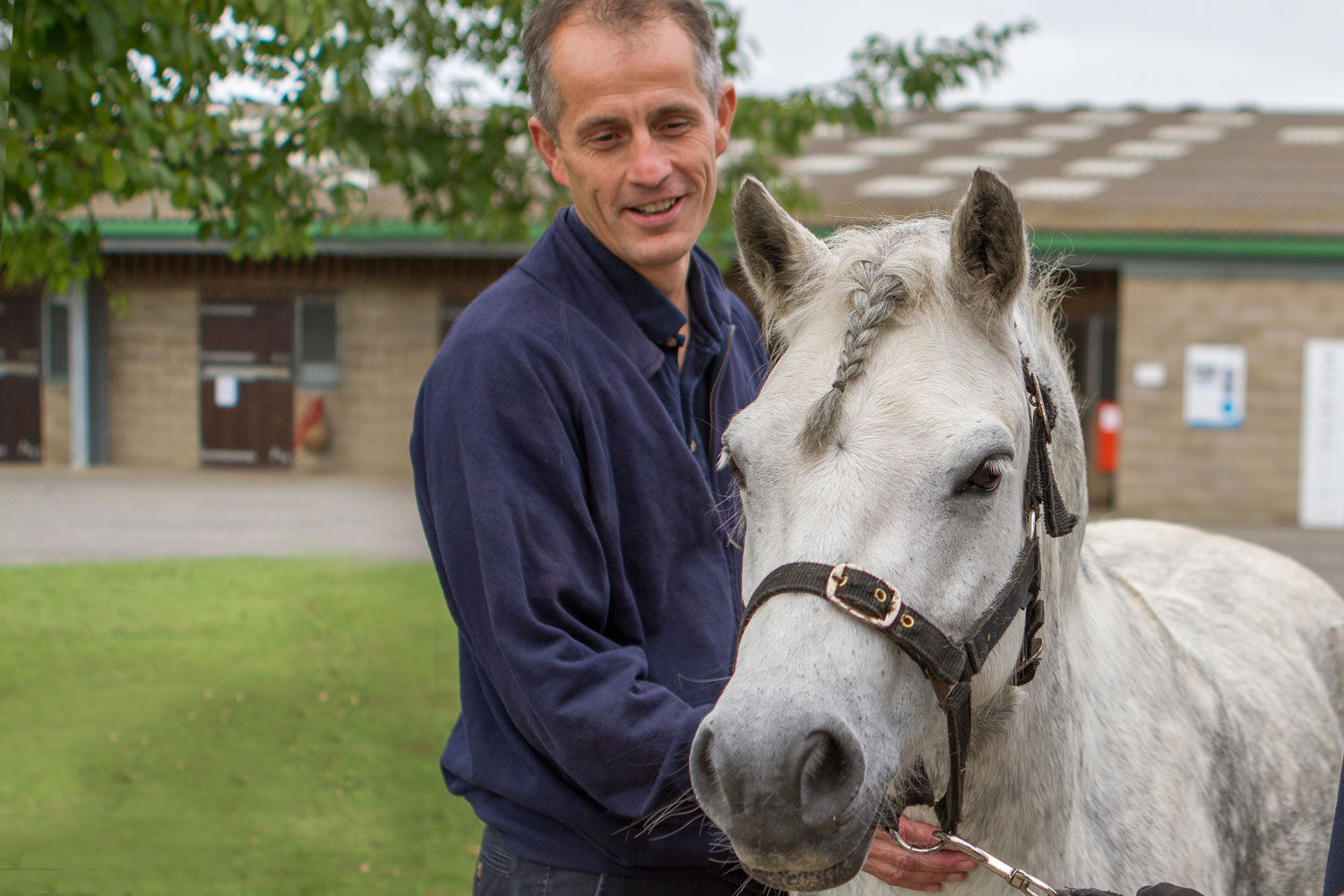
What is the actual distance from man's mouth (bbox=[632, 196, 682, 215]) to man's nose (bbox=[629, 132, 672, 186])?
0.05 m

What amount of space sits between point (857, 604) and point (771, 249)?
0.75 meters

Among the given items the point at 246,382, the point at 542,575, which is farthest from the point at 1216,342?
the point at 542,575

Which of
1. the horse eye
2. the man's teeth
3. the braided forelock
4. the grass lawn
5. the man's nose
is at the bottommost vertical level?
the grass lawn

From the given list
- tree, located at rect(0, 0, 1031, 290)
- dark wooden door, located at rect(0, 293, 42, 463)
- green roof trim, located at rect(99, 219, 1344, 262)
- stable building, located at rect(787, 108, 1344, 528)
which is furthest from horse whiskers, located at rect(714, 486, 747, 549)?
stable building, located at rect(787, 108, 1344, 528)

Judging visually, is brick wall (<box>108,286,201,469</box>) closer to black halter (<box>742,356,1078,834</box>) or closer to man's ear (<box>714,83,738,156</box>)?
man's ear (<box>714,83,738,156</box>)

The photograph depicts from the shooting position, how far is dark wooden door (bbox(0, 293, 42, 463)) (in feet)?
28.9

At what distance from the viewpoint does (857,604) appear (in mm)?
1403

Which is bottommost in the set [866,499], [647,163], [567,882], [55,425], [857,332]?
[567,882]

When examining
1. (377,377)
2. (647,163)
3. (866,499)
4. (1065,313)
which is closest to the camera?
(866,499)

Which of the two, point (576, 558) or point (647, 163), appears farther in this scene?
point (647, 163)

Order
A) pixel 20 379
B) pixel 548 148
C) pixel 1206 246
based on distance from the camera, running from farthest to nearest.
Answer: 1. pixel 1206 246
2. pixel 20 379
3. pixel 548 148

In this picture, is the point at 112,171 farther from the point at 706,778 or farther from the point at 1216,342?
the point at 1216,342

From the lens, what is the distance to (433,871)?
Result: 4.50 meters

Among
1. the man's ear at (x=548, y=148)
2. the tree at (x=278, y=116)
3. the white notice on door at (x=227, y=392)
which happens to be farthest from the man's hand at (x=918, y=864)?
the white notice on door at (x=227, y=392)
